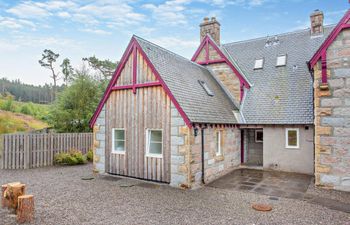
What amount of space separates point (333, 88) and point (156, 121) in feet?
23.3

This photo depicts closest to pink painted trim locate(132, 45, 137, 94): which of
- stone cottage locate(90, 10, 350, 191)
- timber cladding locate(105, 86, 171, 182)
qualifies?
stone cottage locate(90, 10, 350, 191)

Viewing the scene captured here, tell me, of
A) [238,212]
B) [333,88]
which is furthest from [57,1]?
[333,88]

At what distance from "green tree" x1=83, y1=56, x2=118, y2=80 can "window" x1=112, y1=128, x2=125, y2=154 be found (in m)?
26.8

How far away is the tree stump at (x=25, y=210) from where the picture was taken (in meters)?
5.47

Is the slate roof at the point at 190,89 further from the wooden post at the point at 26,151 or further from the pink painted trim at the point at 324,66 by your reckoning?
the wooden post at the point at 26,151

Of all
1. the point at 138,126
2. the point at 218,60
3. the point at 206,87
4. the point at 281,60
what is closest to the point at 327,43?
the point at 206,87

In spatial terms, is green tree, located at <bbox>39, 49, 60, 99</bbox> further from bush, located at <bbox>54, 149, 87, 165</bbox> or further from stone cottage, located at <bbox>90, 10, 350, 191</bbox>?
stone cottage, located at <bbox>90, 10, 350, 191</bbox>

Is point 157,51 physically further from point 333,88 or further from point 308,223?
point 308,223

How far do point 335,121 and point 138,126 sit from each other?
7945 millimetres

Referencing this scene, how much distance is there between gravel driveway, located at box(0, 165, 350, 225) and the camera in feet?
19.1

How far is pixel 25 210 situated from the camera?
5516 mm

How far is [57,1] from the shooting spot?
10.9 meters

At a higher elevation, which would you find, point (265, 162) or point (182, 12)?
point (182, 12)

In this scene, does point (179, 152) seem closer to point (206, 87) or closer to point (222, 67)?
point (206, 87)
